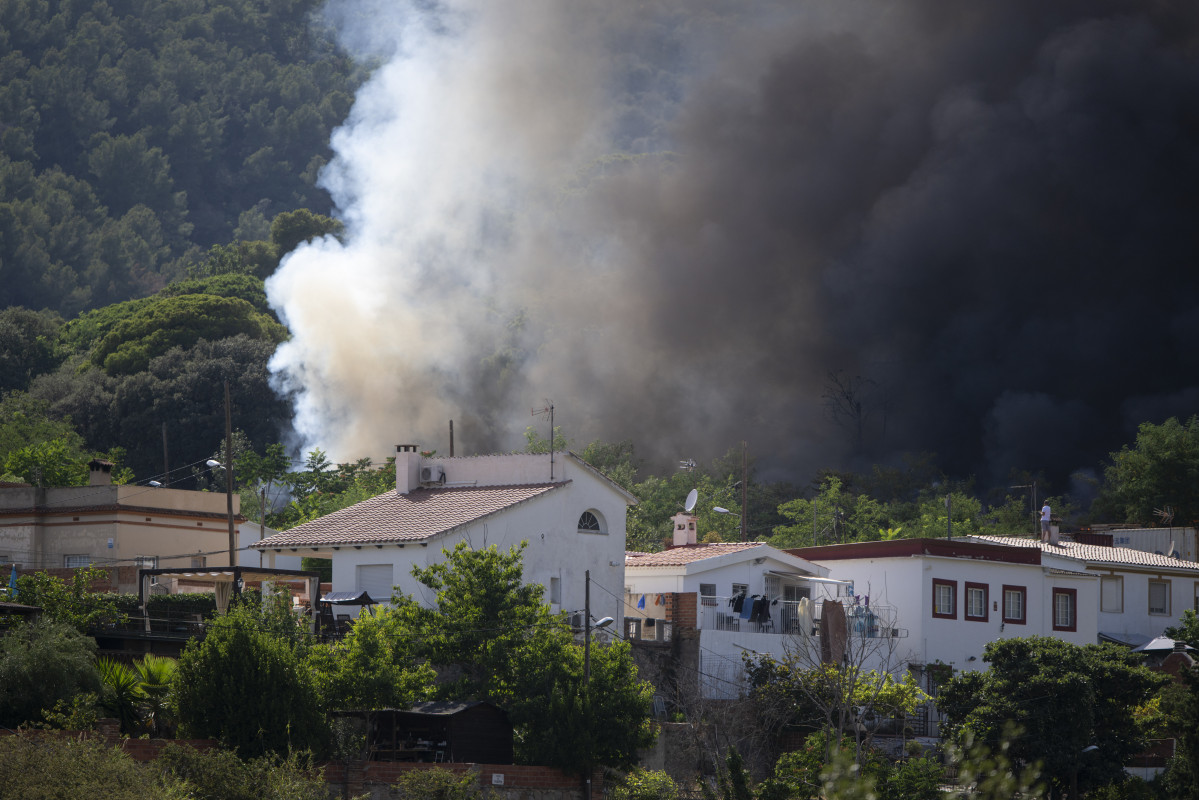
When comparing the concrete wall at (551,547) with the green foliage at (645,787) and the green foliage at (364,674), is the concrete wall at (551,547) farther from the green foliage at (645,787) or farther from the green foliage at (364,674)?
the green foliage at (645,787)

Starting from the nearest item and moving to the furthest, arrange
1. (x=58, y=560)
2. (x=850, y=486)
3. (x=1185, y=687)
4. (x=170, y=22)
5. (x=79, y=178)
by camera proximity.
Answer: (x=1185, y=687) < (x=58, y=560) < (x=850, y=486) < (x=79, y=178) < (x=170, y=22)

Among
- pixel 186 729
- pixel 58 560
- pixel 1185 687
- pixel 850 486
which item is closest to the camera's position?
pixel 186 729

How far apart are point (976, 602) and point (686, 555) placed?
961cm

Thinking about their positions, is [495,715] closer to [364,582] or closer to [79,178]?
[364,582]

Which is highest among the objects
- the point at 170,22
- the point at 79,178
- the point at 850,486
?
the point at 170,22

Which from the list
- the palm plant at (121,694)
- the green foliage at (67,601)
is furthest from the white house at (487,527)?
the palm plant at (121,694)

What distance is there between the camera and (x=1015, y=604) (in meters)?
46.5

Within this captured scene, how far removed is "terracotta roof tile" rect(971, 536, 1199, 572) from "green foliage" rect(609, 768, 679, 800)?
2383 centimetres

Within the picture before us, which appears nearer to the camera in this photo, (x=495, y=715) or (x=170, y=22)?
(x=495, y=715)

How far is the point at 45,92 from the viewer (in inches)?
6378

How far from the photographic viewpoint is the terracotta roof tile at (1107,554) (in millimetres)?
51156

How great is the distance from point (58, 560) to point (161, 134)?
124 metres

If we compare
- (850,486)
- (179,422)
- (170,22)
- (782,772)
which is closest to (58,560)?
(782,772)

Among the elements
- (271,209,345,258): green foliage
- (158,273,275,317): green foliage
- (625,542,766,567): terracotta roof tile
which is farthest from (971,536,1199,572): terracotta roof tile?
(271,209,345,258): green foliage
